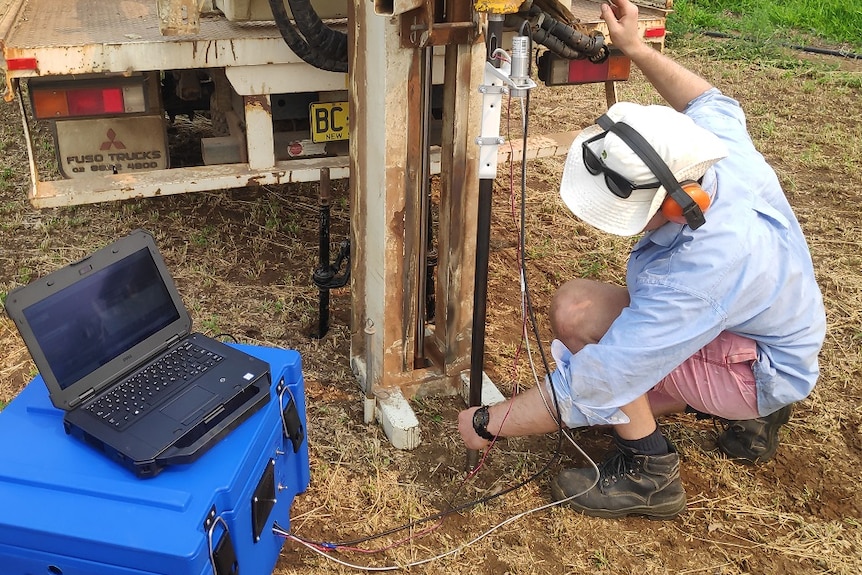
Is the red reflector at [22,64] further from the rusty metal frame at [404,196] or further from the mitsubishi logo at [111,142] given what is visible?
the rusty metal frame at [404,196]

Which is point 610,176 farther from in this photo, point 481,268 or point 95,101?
point 95,101

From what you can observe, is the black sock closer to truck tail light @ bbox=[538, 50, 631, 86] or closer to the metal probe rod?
the metal probe rod

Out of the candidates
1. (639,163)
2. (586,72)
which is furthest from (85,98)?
(639,163)

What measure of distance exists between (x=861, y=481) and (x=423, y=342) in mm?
1567

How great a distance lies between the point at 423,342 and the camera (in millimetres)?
3053

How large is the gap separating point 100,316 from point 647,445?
1.64 metres

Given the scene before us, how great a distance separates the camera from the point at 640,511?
261 cm

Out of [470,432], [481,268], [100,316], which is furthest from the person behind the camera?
[470,432]

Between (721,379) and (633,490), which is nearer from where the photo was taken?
(721,379)

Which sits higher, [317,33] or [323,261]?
[317,33]

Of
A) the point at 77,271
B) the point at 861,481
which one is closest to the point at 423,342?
the point at 77,271

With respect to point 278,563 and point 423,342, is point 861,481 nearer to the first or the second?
point 423,342

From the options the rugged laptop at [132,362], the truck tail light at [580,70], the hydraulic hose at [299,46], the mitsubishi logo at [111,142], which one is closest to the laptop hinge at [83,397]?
the rugged laptop at [132,362]

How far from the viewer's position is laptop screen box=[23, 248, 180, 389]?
1.97 meters
